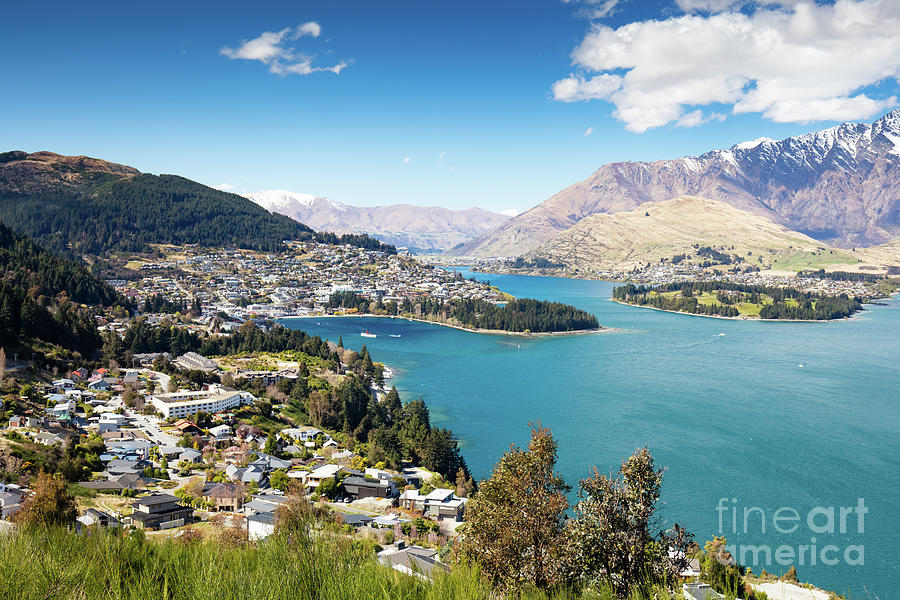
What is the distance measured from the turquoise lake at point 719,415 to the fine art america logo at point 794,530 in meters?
0.05

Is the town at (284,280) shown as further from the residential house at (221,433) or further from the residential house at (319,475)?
the residential house at (319,475)

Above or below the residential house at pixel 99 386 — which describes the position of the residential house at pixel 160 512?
below

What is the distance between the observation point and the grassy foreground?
1748mm

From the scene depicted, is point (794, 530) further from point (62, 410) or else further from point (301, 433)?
point (62, 410)

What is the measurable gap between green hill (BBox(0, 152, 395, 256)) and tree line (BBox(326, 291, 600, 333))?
88.6 ft

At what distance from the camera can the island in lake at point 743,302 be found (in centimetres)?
5647

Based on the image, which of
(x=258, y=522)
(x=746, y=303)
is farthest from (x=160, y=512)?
(x=746, y=303)

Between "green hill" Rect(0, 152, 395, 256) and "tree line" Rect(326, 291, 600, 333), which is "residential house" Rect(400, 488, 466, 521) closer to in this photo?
"tree line" Rect(326, 291, 600, 333)

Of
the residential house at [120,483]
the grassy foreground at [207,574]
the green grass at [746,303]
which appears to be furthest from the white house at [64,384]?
the green grass at [746,303]

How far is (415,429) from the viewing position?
18.6m

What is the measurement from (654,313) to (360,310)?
29.8 metres

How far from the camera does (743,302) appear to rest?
62.0 meters

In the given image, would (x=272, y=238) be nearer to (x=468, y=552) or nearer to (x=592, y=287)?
(x=592, y=287)

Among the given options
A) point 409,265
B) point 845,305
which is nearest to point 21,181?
point 409,265
